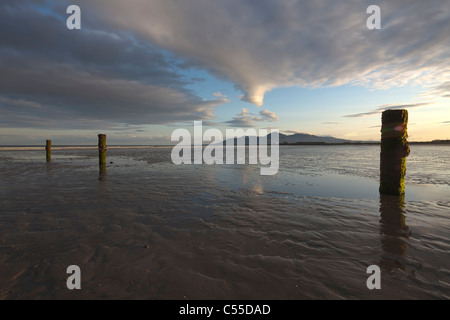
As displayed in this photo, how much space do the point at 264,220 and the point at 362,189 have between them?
5.49 meters

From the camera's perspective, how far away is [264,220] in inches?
187

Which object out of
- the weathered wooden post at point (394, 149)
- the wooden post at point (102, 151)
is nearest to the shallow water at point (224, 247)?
the weathered wooden post at point (394, 149)

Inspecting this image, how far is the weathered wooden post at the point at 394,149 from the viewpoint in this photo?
258 inches

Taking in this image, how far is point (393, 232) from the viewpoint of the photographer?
3.98 m

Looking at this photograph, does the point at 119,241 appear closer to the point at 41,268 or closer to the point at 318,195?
the point at 41,268

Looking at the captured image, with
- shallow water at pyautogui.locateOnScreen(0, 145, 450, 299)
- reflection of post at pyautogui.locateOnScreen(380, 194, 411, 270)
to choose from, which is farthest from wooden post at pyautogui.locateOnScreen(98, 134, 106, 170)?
reflection of post at pyautogui.locateOnScreen(380, 194, 411, 270)

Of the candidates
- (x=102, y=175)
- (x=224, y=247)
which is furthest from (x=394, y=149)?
(x=102, y=175)

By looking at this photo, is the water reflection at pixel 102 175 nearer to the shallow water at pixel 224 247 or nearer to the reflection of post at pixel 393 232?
the shallow water at pixel 224 247

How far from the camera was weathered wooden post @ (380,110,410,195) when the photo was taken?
655cm

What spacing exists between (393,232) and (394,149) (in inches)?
155

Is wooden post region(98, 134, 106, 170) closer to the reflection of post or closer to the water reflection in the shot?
the water reflection

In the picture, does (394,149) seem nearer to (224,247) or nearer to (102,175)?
(224,247)

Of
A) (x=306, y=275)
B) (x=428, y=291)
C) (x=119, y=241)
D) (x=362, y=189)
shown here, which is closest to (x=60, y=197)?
(x=119, y=241)

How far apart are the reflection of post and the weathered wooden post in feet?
2.32
